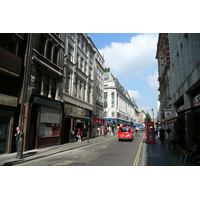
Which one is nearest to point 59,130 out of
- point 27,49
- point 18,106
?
point 18,106

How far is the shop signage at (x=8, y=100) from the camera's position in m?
13.1

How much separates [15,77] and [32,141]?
20.8 ft

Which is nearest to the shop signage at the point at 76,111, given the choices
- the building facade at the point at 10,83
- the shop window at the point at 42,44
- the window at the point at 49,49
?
the window at the point at 49,49

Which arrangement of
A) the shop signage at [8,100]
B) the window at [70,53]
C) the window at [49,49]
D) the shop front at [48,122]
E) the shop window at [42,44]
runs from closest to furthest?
the shop signage at [8,100]
the shop front at [48,122]
the shop window at [42,44]
the window at [49,49]
the window at [70,53]

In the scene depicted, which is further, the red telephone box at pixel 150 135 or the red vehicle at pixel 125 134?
the red vehicle at pixel 125 134

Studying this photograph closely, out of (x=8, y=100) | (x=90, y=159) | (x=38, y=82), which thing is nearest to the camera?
(x=90, y=159)

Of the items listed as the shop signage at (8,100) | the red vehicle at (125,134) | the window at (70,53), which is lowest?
the red vehicle at (125,134)

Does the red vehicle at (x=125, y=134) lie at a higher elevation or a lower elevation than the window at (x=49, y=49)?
lower

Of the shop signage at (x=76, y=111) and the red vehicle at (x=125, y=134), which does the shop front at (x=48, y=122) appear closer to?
Answer: the shop signage at (x=76, y=111)

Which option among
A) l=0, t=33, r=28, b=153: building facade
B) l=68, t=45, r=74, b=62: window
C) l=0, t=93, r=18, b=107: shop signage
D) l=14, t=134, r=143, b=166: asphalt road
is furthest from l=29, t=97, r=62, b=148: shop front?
l=68, t=45, r=74, b=62: window

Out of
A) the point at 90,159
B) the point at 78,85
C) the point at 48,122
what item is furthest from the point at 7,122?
the point at 78,85

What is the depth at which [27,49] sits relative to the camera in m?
16.2

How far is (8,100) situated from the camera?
1372 cm

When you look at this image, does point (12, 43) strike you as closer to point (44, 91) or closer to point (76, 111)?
point (44, 91)
